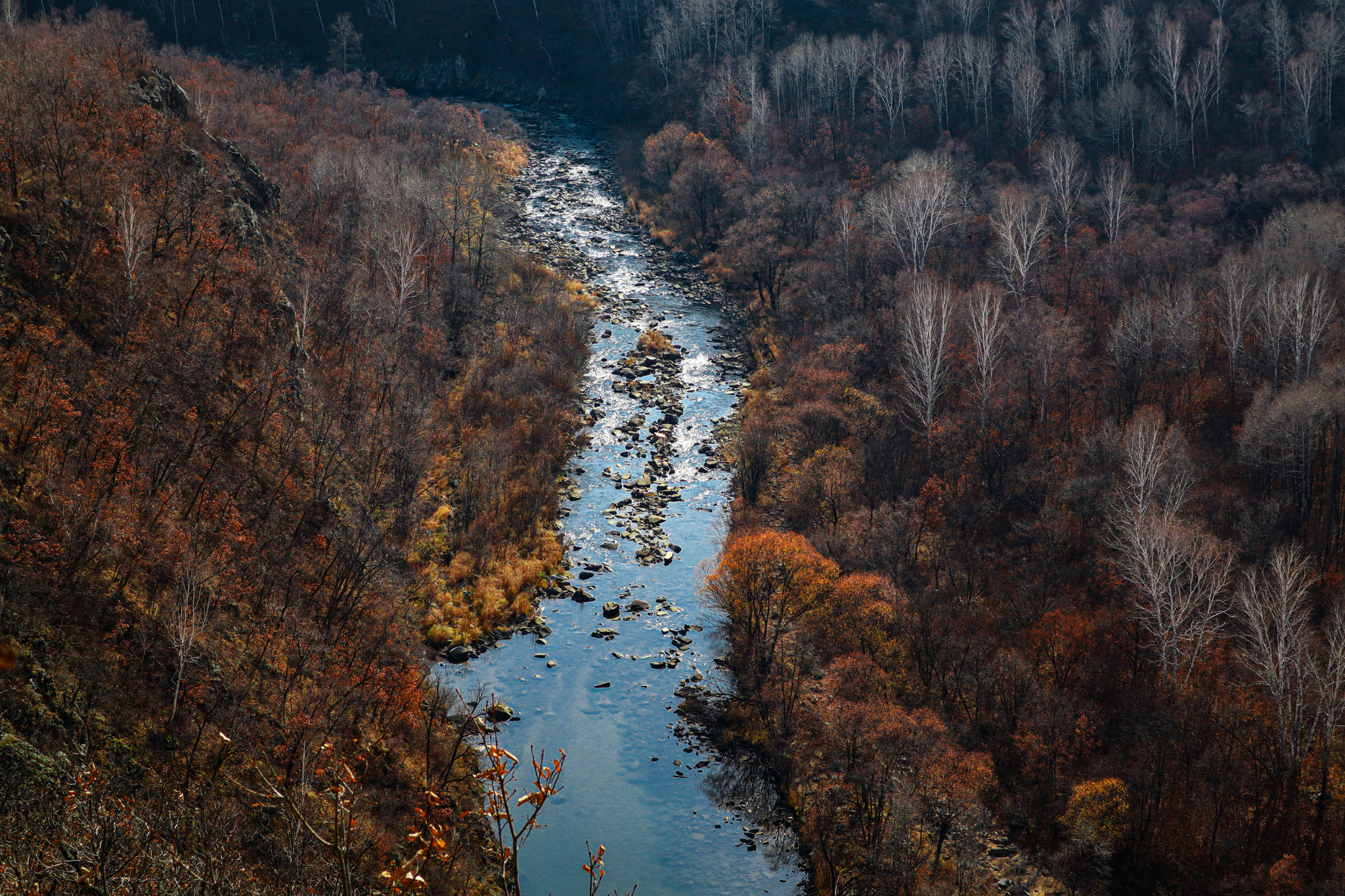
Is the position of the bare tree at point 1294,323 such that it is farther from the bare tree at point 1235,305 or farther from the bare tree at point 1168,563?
the bare tree at point 1168,563

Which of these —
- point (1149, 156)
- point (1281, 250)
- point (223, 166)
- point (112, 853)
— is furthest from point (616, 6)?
point (112, 853)

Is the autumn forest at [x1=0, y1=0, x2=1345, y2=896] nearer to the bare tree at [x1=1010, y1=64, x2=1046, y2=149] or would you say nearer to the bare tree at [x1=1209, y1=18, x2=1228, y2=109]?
the bare tree at [x1=1010, y1=64, x2=1046, y2=149]

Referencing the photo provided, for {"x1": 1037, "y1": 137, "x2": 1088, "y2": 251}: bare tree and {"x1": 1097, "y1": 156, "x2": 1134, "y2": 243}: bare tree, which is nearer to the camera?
{"x1": 1097, "y1": 156, "x2": 1134, "y2": 243}: bare tree

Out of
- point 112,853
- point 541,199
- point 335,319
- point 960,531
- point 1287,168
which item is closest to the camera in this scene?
point 112,853

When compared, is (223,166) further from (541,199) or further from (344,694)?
(541,199)

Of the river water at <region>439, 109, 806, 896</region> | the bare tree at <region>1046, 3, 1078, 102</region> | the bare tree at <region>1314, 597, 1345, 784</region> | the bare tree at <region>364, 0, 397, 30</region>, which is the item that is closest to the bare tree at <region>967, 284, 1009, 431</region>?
the river water at <region>439, 109, 806, 896</region>

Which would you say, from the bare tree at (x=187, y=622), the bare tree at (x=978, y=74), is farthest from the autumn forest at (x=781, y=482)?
the bare tree at (x=978, y=74)
